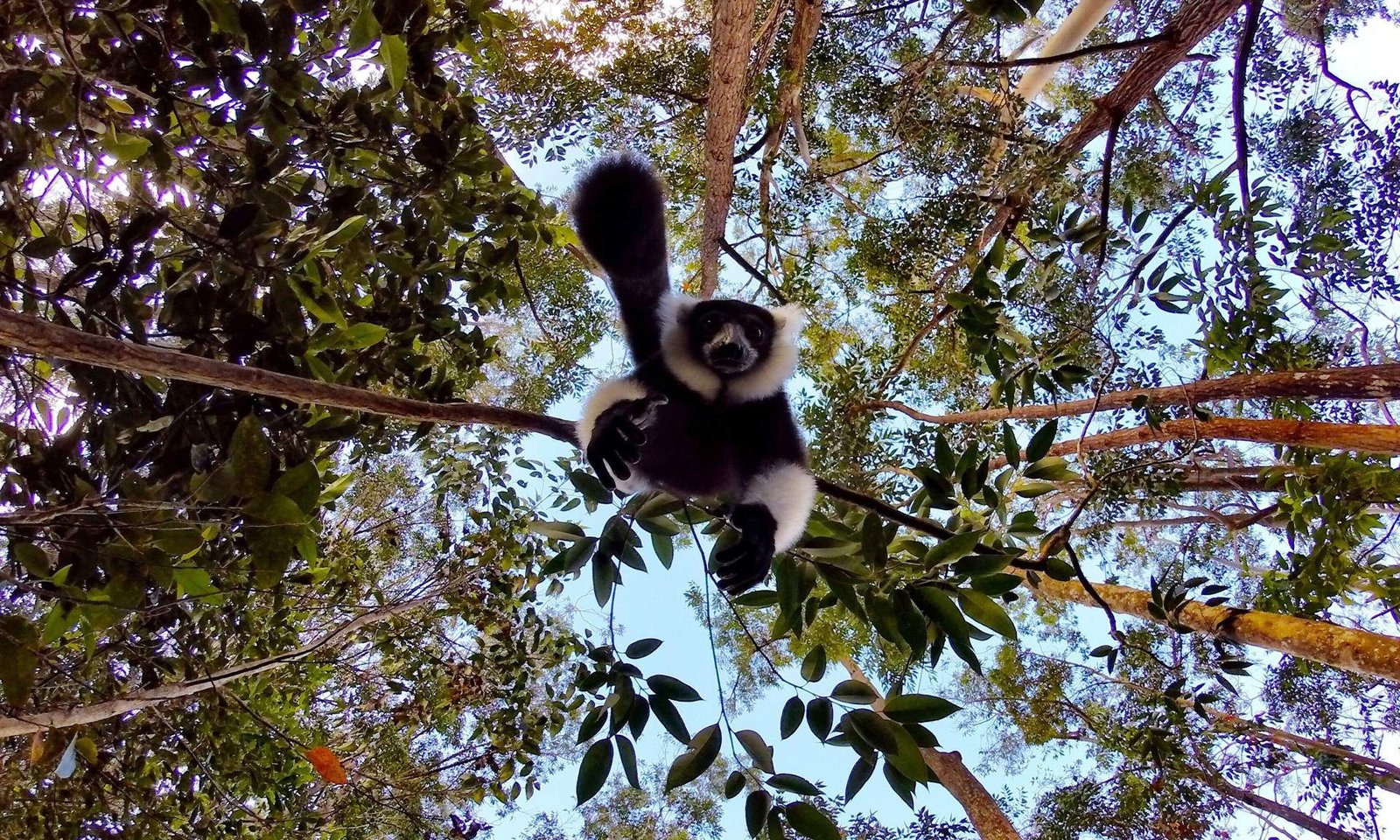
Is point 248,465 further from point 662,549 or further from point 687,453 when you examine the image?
point 687,453

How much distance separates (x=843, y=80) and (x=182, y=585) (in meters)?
5.18

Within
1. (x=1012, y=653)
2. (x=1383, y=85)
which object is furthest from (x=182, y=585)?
(x=1012, y=653)

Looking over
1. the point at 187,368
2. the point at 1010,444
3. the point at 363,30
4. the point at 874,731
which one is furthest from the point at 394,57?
the point at 1010,444

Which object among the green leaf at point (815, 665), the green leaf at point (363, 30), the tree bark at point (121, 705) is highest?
the green leaf at point (363, 30)

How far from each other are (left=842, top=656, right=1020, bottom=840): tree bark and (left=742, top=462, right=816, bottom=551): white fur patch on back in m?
2.07

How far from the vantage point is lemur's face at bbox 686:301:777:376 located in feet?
9.32

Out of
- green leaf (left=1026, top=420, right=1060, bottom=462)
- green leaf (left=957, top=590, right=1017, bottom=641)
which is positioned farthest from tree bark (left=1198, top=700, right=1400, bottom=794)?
green leaf (left=957, top=590, right=1017, bottom=641)

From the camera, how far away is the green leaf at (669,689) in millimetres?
1824

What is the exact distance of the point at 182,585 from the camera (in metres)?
1.51

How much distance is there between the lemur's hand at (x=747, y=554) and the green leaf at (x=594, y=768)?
0.94m

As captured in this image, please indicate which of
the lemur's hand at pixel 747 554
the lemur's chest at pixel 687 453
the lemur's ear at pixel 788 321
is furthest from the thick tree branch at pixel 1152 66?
the lemur's hand at pixel 747 554

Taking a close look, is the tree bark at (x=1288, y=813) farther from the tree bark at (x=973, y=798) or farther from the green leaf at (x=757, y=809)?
the green leaf at (x=757, y=809)

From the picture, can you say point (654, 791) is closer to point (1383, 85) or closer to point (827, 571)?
point (827, 571)

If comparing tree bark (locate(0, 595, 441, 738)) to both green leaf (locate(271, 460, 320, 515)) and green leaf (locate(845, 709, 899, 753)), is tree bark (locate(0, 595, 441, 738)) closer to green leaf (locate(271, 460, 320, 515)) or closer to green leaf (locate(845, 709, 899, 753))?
green leaf (locate(271, 460, 320, 515))
